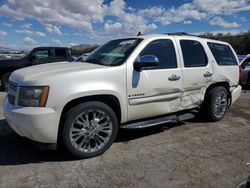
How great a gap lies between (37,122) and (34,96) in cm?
35

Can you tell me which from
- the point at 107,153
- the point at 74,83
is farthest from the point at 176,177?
the point at 74,83

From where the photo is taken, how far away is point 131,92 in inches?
179

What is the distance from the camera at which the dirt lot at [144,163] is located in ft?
11.7

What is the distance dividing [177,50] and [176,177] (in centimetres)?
246

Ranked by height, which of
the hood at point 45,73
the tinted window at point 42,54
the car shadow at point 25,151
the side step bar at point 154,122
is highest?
the tinted window at point 42,54

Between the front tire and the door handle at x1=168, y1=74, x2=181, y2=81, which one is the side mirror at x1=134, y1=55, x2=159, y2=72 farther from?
the front tire

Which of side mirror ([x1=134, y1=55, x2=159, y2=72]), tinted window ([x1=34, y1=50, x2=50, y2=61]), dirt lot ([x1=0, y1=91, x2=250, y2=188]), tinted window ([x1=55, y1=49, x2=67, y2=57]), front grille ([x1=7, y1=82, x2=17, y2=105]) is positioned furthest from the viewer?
tinted window ([x1=55, y1=49, x2=67, y2=57])

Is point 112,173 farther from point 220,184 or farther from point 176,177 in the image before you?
point 220,184

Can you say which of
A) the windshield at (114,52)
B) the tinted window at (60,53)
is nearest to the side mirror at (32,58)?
the tinted window at (60,53)

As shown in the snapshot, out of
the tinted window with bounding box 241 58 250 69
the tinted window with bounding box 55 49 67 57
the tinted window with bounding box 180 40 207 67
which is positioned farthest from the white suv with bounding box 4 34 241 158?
the tinted window with bounding box 55 49 67 57

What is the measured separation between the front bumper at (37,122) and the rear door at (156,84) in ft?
4.13

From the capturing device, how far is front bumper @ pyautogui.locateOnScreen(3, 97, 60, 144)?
380 cm

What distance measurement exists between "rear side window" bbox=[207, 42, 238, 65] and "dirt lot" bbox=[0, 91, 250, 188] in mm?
1573

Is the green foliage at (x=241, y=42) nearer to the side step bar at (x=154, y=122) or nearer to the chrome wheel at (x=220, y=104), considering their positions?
the chrome wheel at (x=220, y=104)
